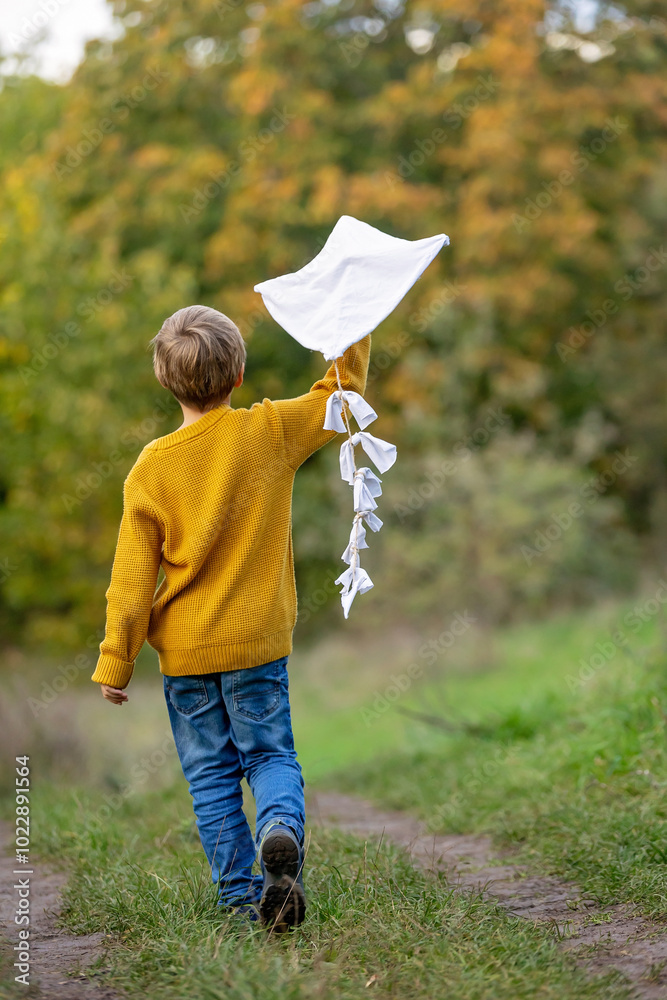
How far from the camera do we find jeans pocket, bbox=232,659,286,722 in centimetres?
297

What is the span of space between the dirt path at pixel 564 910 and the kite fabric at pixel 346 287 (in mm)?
1695

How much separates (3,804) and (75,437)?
8496 mm

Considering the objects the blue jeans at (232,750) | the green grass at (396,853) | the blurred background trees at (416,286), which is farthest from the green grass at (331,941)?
the blurred background trees at (416,286)

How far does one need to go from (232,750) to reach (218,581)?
522 millimetres

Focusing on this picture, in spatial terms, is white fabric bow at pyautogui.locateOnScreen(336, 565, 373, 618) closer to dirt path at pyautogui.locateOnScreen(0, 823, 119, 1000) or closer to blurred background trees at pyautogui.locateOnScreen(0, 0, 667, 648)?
dirt path at pyautogui.locateOnScreen(0, 823, 119, 1000)

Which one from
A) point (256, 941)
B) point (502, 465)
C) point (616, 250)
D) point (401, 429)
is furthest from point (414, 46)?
point (256, 941)

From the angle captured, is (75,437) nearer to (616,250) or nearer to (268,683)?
(616,250)

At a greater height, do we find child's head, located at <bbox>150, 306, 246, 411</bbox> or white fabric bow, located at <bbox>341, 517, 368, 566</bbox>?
child's head, located at <bbox>150, 306, 246, 411</bbox>

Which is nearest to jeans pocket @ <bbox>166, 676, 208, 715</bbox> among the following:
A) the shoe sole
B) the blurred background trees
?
the shoe sole

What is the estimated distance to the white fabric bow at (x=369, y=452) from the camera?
2.97 m

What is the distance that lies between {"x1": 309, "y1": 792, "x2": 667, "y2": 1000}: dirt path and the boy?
2.41ft

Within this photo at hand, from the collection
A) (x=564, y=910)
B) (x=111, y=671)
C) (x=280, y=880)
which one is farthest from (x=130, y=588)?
(x=564, y=910)

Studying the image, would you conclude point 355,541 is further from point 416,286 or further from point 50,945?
point 416,286

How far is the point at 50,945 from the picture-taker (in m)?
2.96
